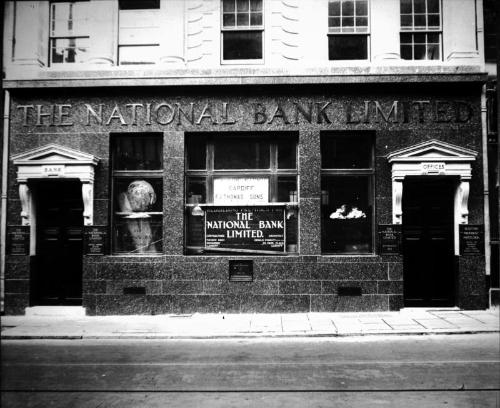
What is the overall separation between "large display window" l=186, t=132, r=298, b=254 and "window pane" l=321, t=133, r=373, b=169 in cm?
83

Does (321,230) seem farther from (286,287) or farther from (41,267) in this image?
(41,267)

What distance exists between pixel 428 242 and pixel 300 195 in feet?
11.7

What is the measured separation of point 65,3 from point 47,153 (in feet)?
12.9

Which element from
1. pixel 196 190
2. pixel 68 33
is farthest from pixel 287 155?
pixel 68 33

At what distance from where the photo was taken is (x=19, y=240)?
11516 mm

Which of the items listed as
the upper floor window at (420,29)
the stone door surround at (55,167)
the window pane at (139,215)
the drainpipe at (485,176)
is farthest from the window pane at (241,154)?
the drainpipe at (485,176)

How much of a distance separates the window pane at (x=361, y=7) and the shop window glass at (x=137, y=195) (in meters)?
6.17

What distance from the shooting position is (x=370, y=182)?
460 inches

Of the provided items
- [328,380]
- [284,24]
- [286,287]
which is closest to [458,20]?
[284,24]

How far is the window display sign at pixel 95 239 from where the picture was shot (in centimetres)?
1144

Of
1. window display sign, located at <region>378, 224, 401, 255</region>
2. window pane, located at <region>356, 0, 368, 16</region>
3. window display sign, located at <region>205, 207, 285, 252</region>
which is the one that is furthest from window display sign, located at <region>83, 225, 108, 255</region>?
window pane, located at <region>356, 0, 368, 16</region>

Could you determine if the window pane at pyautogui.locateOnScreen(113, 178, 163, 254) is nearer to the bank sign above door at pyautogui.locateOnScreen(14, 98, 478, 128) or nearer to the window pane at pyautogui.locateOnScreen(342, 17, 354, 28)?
the bank sign above door at pyautogui.locateOnScreen(14, 98, 478, 128)

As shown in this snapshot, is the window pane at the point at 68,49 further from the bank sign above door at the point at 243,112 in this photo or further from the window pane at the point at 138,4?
the window pane at the point at 138,4

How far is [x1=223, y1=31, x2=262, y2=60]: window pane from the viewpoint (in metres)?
11.7
